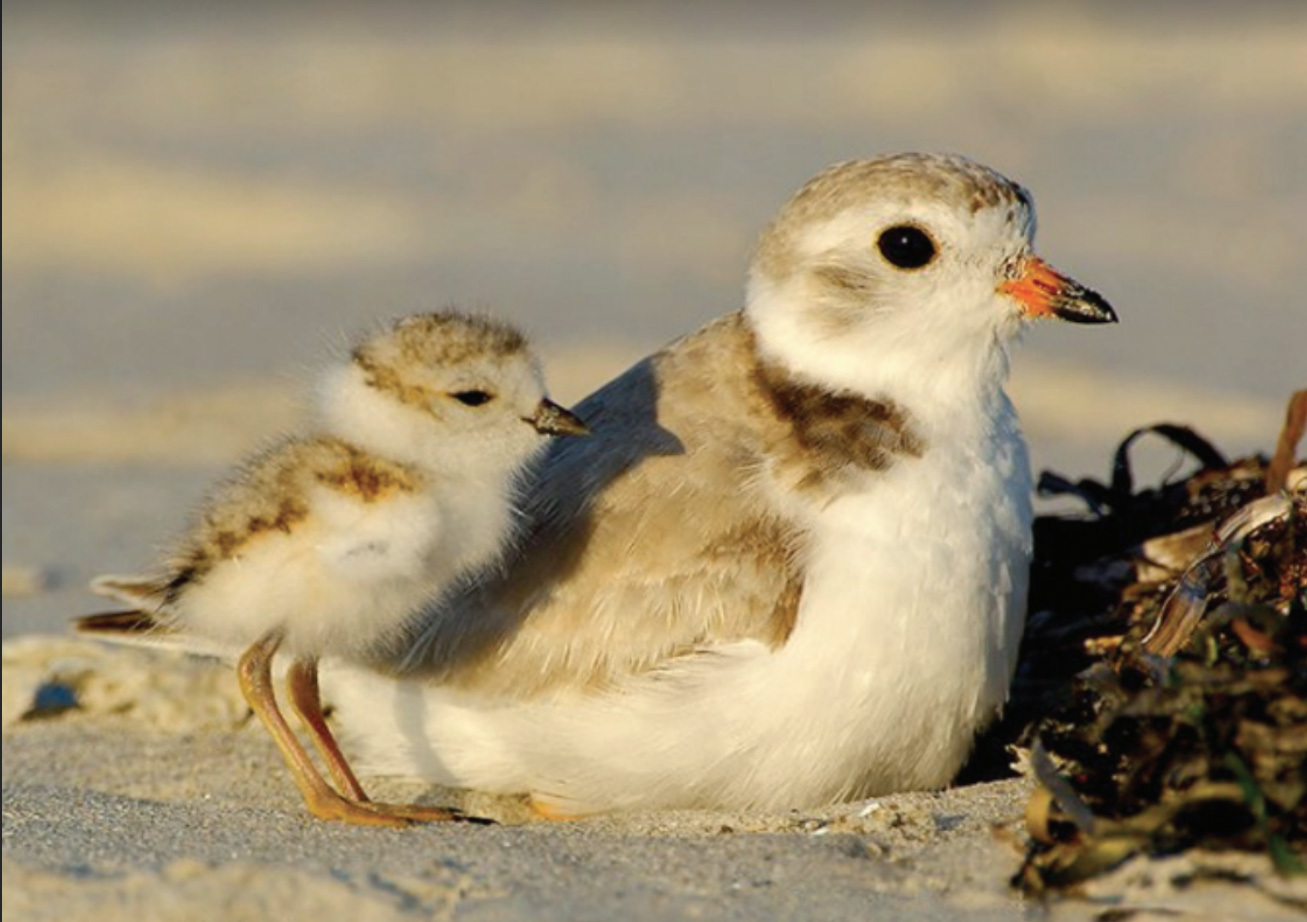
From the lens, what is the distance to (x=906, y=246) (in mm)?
4344

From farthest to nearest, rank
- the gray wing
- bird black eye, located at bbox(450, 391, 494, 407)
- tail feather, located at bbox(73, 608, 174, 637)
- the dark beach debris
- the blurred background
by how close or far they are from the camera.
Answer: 1. the blurred background
2. tail feather, located at bbox(73, 608, 174, 637)
3. the gray wing
4. bird black eye, located at bbox(450, 391, 494, 407)
5. the dark beach debris

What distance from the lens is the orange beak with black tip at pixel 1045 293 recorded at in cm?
435

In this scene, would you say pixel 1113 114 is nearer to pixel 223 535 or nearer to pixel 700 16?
pixel 700 16

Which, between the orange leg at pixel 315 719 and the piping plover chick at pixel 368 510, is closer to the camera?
the piping plover chick at pixel 368 510

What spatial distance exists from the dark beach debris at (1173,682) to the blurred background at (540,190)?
1622mm

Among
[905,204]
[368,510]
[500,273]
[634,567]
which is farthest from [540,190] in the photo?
[368,510]

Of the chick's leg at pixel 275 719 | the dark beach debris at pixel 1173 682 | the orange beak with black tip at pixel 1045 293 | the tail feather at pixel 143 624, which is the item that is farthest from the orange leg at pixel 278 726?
the orange beak with black tip at pixel 1045 293

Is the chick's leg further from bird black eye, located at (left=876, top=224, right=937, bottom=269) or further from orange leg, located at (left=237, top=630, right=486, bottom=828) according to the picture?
bird black eye, located at (left=876, top=224, right=937, bottom=269)

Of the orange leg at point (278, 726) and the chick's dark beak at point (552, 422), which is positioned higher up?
the chick's dark beak at point (552, 422)

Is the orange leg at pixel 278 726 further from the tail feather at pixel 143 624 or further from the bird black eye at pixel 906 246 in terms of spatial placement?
the bird black eye at pixel 906 246

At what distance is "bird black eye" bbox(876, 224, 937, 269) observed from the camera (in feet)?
14.3

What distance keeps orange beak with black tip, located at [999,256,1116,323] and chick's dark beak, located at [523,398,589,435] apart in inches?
34.3

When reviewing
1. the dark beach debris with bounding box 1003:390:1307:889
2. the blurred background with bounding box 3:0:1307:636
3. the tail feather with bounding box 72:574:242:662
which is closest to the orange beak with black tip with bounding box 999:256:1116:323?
the dark beach debris with bounding box 1003:390:1307:889

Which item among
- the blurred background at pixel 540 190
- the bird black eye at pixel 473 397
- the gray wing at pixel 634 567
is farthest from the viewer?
the blurred background at pixel 540 190
